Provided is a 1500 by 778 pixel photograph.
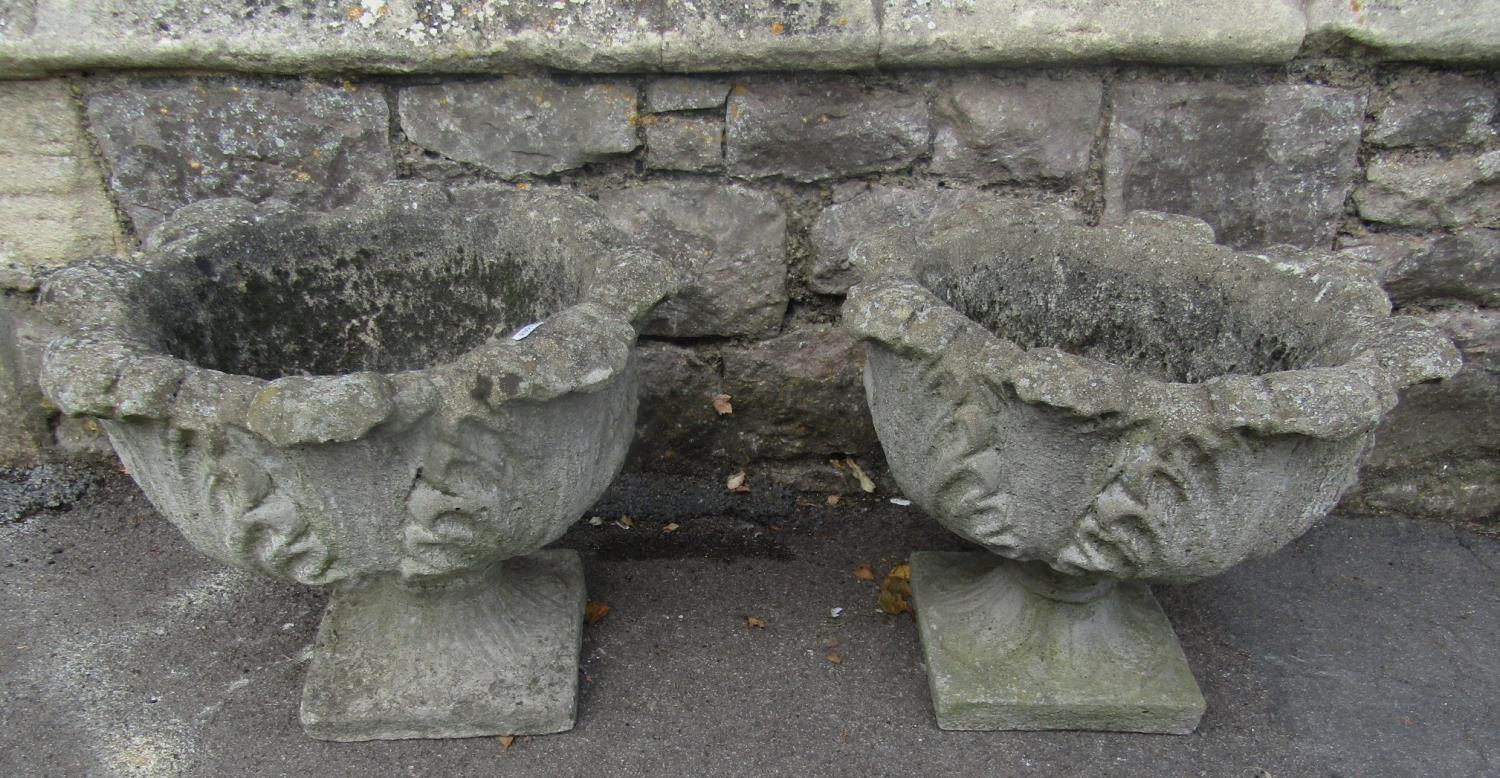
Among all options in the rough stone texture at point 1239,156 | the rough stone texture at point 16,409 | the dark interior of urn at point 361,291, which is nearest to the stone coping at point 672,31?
the rough stone texture at point 1239,156

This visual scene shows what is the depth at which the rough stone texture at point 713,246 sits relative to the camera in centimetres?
250

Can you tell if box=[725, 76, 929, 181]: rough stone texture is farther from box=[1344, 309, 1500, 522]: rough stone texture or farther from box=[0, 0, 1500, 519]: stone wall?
box=[1344, 309, 1500, 522]: rough stone texture

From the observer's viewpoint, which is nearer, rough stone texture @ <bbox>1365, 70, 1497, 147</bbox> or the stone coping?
the stone coping

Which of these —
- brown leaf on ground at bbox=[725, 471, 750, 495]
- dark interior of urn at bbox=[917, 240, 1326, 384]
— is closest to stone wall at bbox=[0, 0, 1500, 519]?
dark interior of urn at bbox=[917, 240, 1326, 384]

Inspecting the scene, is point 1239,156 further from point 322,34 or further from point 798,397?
point 322,34

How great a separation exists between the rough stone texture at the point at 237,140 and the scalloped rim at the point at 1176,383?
4.27 feet

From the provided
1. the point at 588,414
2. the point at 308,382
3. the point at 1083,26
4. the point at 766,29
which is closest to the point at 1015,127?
the point at 1083,26

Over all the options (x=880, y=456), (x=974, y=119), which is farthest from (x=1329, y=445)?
(x=880, y=456)

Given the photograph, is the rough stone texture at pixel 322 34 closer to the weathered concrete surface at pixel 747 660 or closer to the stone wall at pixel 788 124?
the stone wall at pixel 788 124

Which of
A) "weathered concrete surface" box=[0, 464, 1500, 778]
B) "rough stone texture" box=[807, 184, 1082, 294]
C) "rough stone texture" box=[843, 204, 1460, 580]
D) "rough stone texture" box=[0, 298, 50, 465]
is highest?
"rough stone texture" box=[807, 184, 1082, 294]

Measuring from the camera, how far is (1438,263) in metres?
2.54

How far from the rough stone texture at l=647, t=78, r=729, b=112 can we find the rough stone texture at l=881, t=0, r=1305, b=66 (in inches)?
15.0

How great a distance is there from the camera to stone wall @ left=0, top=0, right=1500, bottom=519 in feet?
7.41

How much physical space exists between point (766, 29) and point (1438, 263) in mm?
1736
